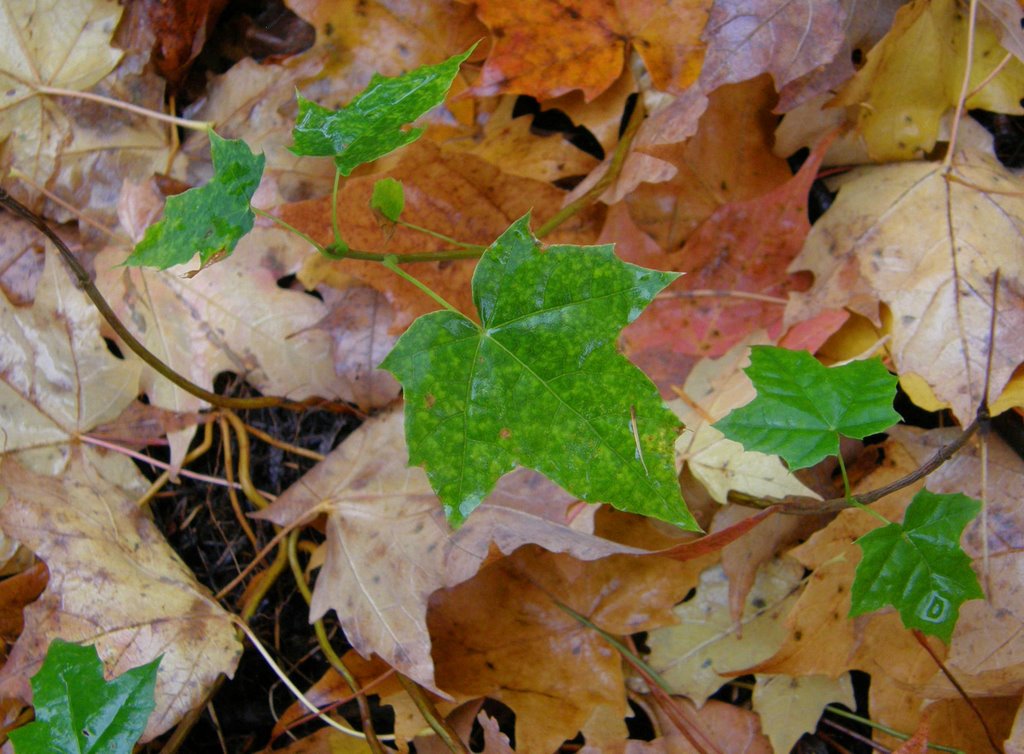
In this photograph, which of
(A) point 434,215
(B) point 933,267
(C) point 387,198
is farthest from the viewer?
(A) point 434,215

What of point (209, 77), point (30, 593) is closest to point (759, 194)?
point (209, 77)

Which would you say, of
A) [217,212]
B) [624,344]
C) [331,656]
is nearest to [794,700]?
[624,344]

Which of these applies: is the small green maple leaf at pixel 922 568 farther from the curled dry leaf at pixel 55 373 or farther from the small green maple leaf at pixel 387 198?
the curled dry leaf at pixel 55 373

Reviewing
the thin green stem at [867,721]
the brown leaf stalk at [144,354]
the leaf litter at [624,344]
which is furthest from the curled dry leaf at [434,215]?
the thin green stem at [867,721]

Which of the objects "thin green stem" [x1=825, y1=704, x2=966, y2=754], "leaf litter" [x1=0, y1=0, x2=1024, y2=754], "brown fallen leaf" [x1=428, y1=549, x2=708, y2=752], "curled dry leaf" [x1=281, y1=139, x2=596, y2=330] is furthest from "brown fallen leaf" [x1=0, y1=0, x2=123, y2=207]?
"thin green stem" [x1=825, y1=704, x2=966, y2=754]

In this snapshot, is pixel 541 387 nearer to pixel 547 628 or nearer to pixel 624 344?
pixel 624 344
